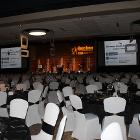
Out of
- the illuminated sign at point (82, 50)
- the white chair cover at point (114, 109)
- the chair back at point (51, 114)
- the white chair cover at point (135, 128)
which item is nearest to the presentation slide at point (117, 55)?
the illuminated sign at point (82, 50)

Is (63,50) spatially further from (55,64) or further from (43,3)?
(43,3)

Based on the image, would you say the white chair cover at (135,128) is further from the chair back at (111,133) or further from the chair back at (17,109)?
the chair back at (111,133)

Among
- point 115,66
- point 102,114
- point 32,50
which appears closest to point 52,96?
point 102,114

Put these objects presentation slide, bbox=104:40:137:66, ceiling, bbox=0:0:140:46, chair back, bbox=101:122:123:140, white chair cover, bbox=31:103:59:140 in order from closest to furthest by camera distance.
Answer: chair back, bbox=101:122:123:140 → white chair cover, bbox=31:103:59:140 → ceiling, bbox=0:0:140:46 → presentation slide, bbox=104:40:137:66

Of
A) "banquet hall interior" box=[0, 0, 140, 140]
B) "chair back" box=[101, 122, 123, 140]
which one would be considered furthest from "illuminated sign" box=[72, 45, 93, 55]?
"chair back" box=[101, 122, 123, 140]

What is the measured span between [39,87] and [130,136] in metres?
3.81

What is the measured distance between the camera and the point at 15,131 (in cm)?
345

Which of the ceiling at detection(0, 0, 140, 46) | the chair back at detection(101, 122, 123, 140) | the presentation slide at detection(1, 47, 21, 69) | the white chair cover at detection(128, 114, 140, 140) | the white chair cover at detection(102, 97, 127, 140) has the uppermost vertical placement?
the ceiling at detection(0, 0, 140, 46)

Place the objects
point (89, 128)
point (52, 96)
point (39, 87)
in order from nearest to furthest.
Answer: point (89, 128), point (39, 87), point (52, 96)

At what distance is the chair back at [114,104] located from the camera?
5.26m

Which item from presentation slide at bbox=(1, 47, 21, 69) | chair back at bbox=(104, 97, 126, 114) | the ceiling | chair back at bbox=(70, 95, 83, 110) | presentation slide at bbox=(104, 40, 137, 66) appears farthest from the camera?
presentation slide at bbox=(1, 47, 21, 69)

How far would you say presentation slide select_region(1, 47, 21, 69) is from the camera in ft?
66.8

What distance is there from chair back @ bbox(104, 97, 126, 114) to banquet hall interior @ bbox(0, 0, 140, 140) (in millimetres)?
16

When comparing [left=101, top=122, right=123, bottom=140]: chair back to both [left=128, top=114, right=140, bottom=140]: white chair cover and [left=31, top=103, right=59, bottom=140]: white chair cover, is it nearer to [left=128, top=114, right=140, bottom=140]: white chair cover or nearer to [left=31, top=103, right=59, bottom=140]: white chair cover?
[left=31, top=103, right=59, bottom=140]: white chair cover
